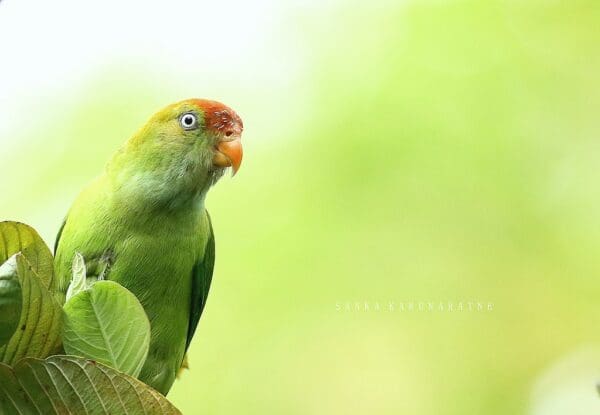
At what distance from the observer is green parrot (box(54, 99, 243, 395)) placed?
3.69 ft

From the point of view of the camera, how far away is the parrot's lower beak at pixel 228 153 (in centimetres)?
121

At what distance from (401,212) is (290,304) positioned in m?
0.60

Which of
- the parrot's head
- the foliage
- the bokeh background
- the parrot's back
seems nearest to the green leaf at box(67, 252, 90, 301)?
the foliage

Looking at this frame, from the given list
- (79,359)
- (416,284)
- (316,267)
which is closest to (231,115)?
(79,359)

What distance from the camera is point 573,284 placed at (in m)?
3.04

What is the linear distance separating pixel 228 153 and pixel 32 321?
2.57 ft

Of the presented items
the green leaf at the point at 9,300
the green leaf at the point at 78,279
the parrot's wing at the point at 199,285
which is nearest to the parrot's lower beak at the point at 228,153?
the parrot's wing at the point at 199,285

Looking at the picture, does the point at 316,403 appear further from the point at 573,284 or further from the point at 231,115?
the point at 231,115

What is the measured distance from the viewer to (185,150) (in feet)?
3.97

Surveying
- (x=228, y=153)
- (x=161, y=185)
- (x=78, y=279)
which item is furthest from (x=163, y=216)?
(x=78, y=279)

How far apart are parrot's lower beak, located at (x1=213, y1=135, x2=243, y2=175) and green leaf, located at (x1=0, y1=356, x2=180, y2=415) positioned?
2.66 feet

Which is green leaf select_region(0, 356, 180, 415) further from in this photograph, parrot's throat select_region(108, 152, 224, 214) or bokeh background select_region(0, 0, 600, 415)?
bokeh background select_region(0, 0, 600, 415)

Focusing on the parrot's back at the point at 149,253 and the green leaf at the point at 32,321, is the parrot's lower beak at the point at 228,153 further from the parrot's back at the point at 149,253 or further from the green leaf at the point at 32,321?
the green leaf at the point at 32,321

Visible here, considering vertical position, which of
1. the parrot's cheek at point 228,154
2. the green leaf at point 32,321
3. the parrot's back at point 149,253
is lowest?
the green leaf at point 32,321
